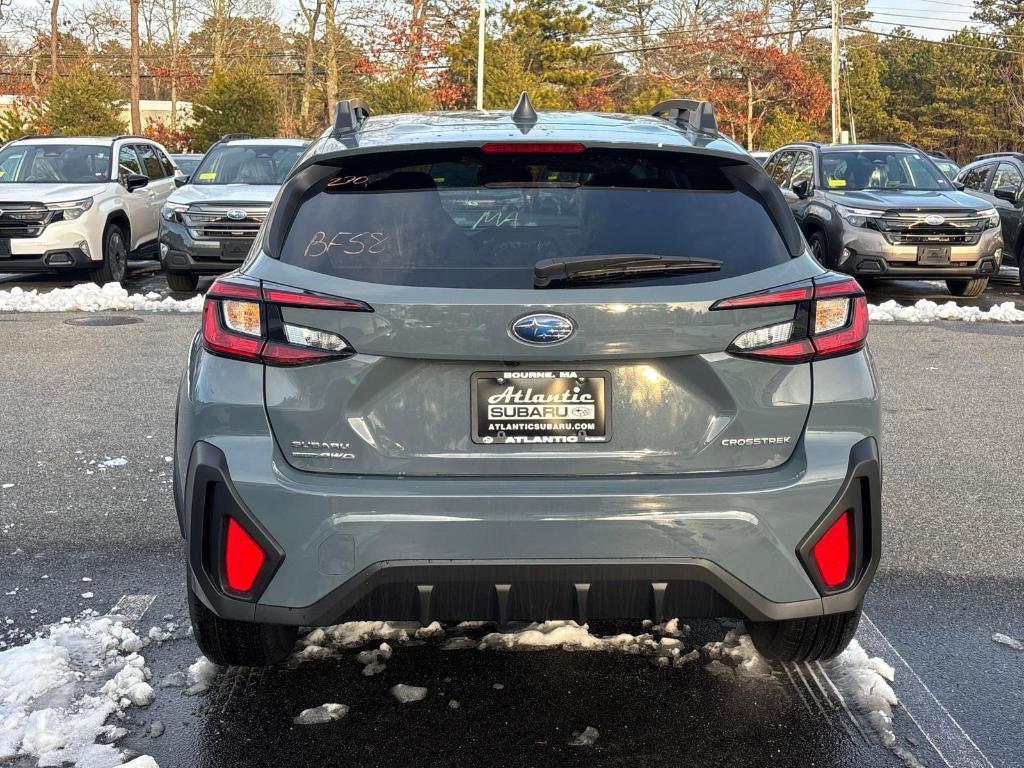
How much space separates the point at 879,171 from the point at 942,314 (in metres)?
3.34

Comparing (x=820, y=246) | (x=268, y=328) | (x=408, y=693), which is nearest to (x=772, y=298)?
(x=268, y=328)

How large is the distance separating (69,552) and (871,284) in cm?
1327

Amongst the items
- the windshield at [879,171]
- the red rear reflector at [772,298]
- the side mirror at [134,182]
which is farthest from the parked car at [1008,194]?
the red rear reflector at [772,298]

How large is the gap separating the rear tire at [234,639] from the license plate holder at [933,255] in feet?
37.9

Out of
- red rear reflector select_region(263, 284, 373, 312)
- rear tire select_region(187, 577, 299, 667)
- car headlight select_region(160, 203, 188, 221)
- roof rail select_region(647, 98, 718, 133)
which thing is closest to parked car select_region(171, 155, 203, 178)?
car headlight select_region(160, 203, 188, 221)

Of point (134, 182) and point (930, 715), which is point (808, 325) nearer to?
point (930, 715)

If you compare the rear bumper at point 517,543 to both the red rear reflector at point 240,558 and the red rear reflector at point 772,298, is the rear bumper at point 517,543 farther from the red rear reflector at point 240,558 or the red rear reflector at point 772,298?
the red rear reflector at point 772,298

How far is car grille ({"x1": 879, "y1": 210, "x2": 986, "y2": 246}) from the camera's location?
13.4 metres

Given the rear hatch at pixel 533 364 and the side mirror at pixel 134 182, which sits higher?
the side mirror at pixel 134 182

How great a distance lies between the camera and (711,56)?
60.2 m

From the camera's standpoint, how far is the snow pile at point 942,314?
38.9ft

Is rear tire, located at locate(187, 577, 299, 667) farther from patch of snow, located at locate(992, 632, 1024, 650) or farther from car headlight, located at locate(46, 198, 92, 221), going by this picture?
car headlight, located at locate(46, 198, 92, 221)

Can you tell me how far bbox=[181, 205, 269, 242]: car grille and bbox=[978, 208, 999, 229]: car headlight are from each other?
8.45 m

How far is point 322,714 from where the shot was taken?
3271 mm
